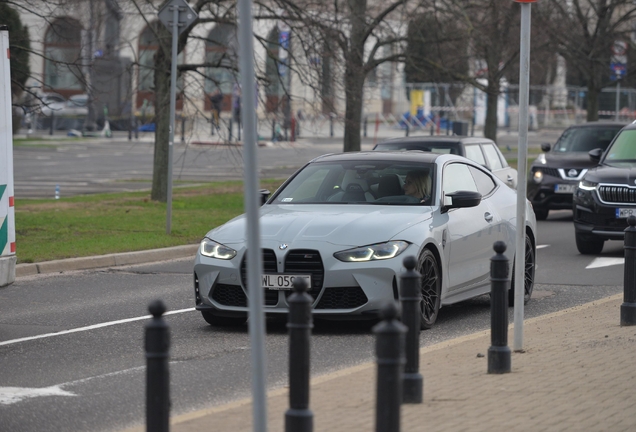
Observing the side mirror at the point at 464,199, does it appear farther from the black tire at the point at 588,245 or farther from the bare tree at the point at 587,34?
the bare tree at the point at 587,34

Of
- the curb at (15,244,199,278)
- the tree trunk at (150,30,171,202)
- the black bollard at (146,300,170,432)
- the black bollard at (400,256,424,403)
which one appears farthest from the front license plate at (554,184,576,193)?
the black bollard at (146,300,170,432)

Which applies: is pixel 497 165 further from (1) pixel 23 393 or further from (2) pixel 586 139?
(1) pixel 23 393

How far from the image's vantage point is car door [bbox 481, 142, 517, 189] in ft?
59.9

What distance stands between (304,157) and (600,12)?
1296cm

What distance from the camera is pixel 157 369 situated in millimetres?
4773

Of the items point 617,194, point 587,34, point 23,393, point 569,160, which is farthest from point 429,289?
point 587,34

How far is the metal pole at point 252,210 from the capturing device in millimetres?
4520

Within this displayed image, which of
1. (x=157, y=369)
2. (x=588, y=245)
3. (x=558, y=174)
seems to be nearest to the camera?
(x=157, y=369)

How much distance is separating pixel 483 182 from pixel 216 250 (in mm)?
3160

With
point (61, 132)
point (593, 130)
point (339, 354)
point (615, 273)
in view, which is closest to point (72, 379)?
point (339, 354)

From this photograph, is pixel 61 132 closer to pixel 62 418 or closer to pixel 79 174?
pixel 79 174

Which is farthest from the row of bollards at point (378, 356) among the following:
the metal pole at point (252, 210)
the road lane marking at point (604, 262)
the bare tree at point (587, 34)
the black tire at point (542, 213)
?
the bare tree at point (587, 34)

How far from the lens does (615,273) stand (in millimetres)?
13922

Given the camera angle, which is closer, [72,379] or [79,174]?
[72,379]
